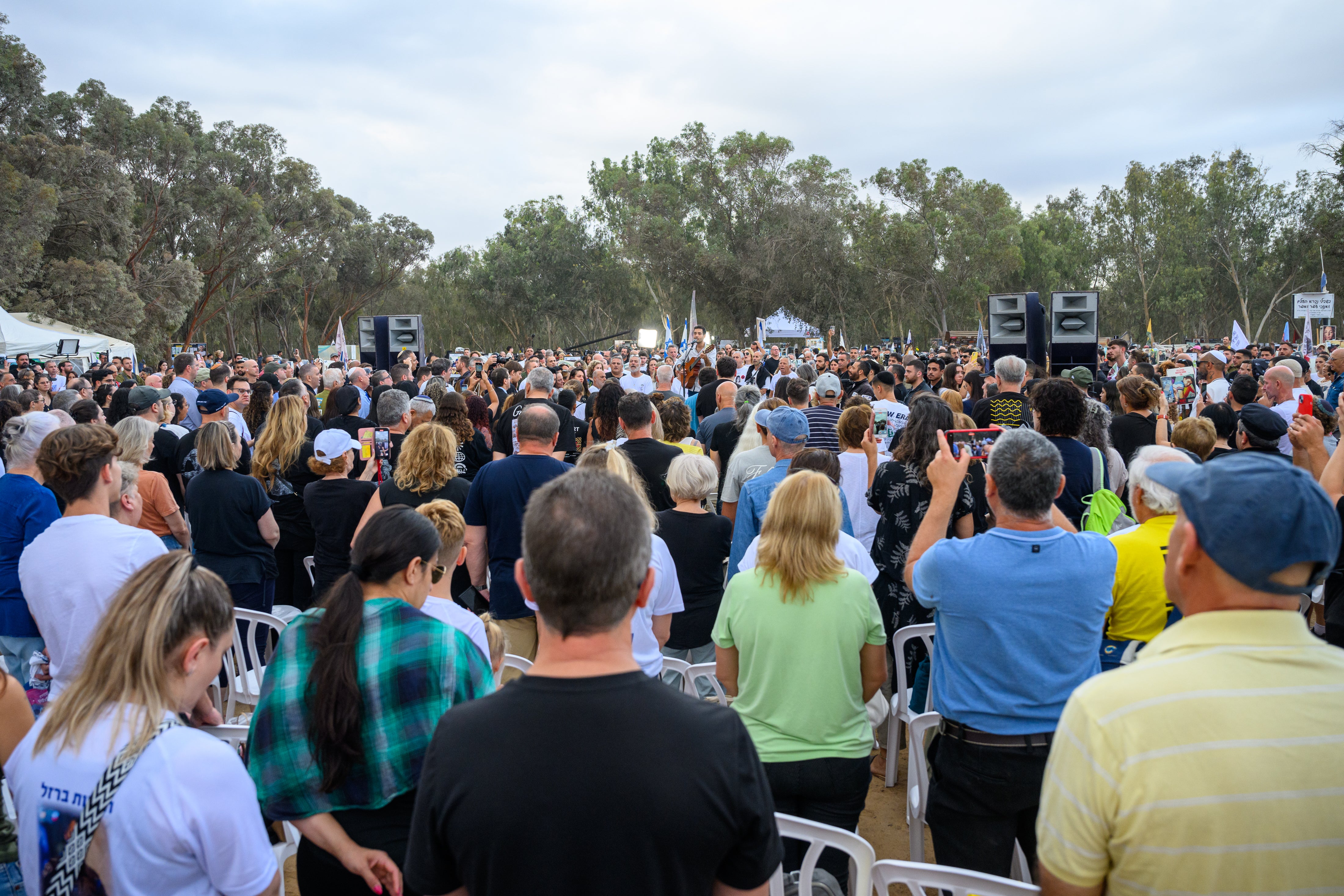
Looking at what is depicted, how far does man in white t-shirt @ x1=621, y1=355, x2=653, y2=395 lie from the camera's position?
1198 cm

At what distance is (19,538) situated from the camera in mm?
3748

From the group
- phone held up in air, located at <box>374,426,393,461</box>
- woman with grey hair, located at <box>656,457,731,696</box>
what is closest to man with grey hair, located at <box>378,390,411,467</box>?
phone held up in air, located at <box>374,426,393,461</box>

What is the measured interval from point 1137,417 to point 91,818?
21.1ft

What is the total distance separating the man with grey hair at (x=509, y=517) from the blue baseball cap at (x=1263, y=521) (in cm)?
346

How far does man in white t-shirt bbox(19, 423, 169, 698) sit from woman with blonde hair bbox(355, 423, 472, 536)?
1468 mm

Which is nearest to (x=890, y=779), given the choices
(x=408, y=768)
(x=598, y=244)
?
(x=408, y=768)

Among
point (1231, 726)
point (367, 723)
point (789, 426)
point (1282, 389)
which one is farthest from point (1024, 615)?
point (1282, 389)

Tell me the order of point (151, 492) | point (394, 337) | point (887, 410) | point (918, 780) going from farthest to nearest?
point (394, 337) < point (887, 410) < point (151, 492) < point (918, 780)

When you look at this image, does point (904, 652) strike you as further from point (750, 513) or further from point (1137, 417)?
point (1137, 417)

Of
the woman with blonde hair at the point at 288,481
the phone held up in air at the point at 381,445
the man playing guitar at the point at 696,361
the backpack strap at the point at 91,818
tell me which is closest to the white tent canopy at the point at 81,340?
the man playing guitar at the point at 696,361

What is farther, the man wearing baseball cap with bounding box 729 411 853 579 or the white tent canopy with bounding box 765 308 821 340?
the white tent canopy with bounding box 765 308 821 340

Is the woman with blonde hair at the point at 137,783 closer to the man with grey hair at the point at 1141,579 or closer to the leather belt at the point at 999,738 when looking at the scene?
the leather belt at the point at 999,738

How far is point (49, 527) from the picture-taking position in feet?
10.4

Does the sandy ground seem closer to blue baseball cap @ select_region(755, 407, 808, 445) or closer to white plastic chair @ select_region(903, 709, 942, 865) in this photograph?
white plastic chair @ select_region(903, 709, 942, 865)
